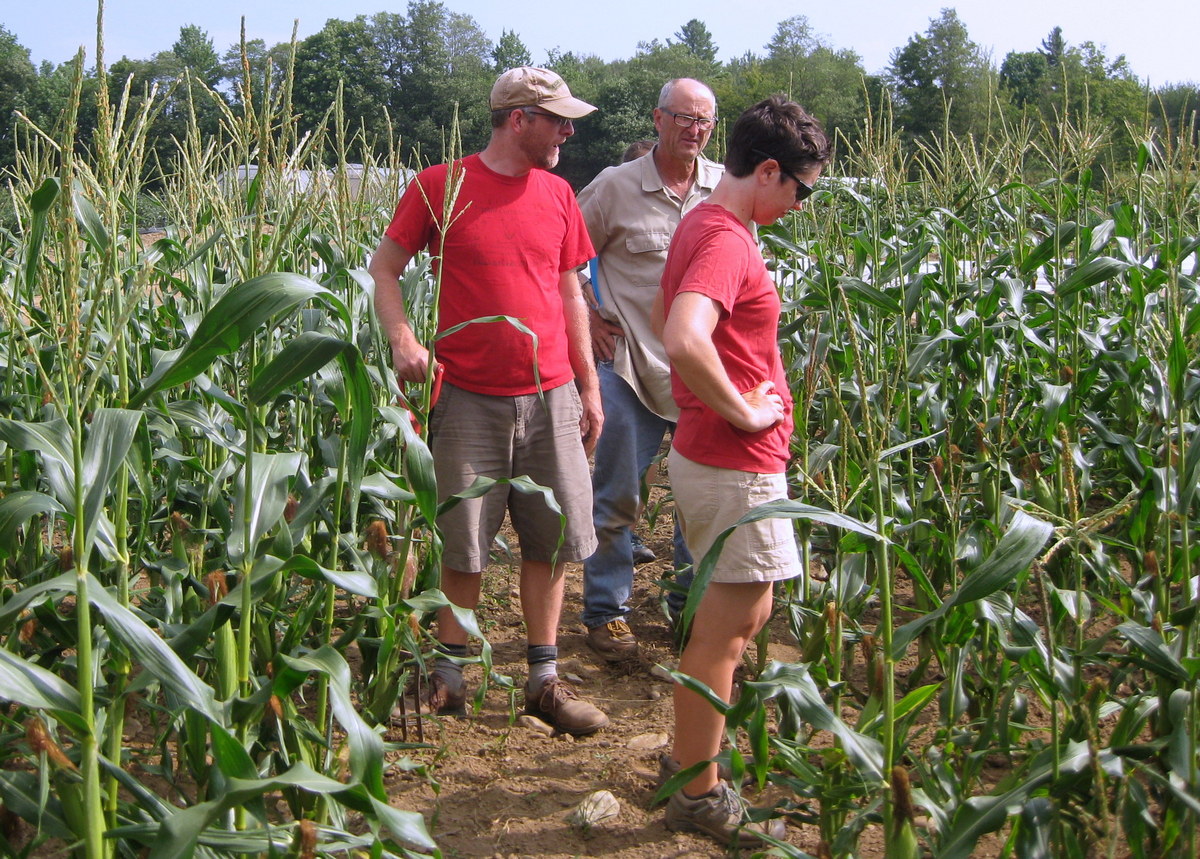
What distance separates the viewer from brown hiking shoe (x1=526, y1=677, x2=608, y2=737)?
3.43m

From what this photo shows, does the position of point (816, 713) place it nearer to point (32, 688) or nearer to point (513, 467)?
point (32, 688)

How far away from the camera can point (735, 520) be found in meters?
2.62

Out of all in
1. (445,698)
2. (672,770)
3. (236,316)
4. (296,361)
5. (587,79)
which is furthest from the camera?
(587,79)

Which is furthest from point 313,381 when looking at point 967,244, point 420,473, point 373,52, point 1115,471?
point 373,52

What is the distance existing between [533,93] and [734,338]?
1.15 meters

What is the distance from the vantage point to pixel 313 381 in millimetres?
3209

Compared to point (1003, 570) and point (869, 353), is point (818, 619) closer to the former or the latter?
point (1003, 570)

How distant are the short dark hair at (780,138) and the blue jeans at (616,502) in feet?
5.00

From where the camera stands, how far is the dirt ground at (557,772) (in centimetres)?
282

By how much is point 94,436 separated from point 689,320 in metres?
1.23

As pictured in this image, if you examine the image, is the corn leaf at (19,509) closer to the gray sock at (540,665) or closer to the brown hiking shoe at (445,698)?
the brown hiking shoe at (445,698)

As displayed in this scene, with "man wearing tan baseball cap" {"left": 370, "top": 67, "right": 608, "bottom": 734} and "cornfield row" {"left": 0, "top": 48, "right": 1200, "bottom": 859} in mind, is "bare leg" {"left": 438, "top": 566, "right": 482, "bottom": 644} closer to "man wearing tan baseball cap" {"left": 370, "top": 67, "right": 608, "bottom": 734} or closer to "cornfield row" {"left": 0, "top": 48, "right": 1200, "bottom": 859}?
"man wearing tan baseball cap" {"left": 370, "top": 67, "right": 608, "bottom": 734}

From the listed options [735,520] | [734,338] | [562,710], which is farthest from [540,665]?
[734,338]

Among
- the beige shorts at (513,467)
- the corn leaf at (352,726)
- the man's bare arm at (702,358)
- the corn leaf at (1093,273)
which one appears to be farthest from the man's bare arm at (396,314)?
the corn leaf at (1093,273)
